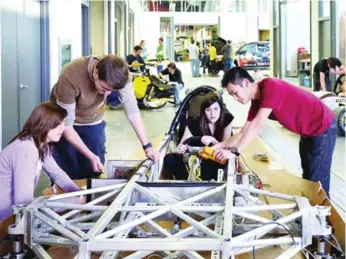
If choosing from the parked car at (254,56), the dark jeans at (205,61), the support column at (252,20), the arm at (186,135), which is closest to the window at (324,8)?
the arm at (186,135)

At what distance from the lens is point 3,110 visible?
5633 mm

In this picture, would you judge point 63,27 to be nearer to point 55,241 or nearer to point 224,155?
point 224,155

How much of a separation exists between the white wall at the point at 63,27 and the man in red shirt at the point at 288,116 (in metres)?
4.50

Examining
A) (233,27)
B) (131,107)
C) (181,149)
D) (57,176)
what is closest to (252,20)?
(233,27)

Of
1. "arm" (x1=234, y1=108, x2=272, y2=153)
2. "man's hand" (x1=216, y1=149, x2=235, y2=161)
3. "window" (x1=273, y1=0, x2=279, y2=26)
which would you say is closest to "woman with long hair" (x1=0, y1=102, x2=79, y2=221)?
"man's hand" (x1=216, y1=149, x2=235, y2=161)

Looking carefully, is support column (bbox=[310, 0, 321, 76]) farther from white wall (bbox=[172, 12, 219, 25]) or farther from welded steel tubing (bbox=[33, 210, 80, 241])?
white wall (bbox=[172, 12, 219, 25])

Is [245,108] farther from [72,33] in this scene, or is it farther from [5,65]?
[5,65]

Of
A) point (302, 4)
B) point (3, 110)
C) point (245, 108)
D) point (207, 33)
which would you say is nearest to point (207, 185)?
point (3, 110)

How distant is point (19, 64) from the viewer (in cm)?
627

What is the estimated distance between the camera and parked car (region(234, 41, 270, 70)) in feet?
83.0

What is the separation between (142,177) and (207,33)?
35171 millimetres

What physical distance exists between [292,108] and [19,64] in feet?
12.3

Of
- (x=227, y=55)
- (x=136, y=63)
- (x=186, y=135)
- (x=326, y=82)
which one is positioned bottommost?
(x=186, y=135)

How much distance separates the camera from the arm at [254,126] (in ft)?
11.0
